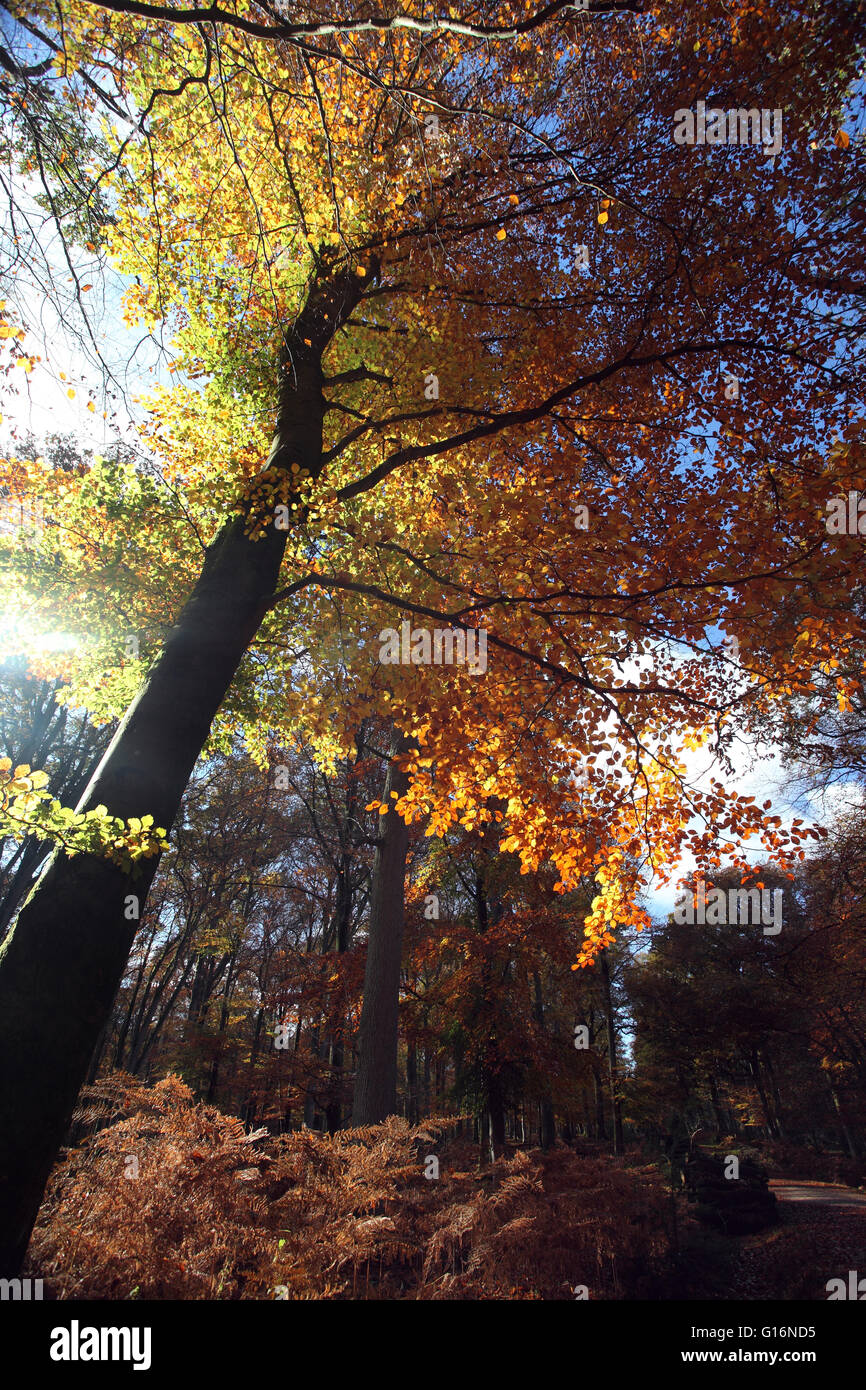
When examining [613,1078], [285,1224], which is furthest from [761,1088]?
[285,1224]

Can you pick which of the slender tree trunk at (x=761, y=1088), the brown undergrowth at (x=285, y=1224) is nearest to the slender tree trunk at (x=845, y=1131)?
the slender tree trunk at (x=761, y=1088)

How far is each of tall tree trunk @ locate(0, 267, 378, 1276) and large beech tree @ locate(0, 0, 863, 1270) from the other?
0.04 meters

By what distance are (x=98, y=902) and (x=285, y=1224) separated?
3.04m

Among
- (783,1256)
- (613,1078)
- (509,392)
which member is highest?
(509,392)

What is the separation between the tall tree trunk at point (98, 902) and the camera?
249 cm

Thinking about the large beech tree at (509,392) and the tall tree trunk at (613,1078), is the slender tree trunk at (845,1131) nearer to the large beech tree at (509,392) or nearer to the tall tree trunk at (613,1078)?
the tall tree trunk at (613,1078)

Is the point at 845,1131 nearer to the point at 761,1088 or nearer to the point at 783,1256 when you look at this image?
the point at 761,1088

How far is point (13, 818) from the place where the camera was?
2.39 meters

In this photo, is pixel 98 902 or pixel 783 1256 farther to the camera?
pixel 783 1256

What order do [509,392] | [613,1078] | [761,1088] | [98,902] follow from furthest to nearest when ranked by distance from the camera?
1. [761,1088]
2. [613,1078]
3. [509,392]
4. [98,902]

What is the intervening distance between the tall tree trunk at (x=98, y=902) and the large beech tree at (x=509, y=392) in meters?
0.04

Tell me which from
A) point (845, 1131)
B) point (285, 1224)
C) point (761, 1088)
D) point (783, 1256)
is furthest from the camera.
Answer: point (845, 1131)

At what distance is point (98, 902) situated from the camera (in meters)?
2.96
